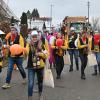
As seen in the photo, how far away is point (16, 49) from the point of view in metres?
12.3

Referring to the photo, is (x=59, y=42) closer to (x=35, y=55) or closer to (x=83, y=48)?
(x=83, y=48)

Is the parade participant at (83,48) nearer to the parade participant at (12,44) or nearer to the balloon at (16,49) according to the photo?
the parade participant at (12,44)

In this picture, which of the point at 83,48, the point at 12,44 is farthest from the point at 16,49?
the point at 83,48

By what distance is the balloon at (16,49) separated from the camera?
1230cm

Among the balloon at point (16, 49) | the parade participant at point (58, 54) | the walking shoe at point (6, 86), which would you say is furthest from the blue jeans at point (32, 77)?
the parade participant at point (58, 54)

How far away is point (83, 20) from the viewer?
158 feet

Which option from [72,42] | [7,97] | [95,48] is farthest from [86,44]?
[7,97]

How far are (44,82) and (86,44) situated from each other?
4.87 metres

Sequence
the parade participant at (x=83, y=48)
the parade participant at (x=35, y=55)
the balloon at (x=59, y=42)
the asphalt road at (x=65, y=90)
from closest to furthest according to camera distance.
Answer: the parade participant at (x=35, y=55), the asphalt road at (x=65, y=90), the parade participant at (x=83, y=48), the balloon at (x=59, y=42)

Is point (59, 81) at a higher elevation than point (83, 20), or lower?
lower

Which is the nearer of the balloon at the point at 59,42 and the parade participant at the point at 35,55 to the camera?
the parade participant at the point at 35,55

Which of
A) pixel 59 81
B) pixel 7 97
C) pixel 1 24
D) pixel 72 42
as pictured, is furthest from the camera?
pixel 1 24

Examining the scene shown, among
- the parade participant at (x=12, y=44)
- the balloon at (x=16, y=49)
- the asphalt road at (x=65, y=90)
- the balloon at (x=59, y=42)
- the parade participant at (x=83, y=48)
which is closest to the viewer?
the asphalt road at (x=65, y=90)

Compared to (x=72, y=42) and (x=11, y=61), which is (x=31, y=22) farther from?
(x=11, y=61)
